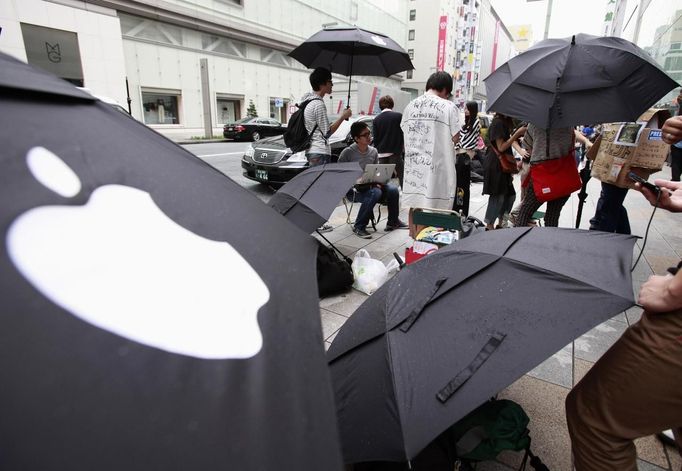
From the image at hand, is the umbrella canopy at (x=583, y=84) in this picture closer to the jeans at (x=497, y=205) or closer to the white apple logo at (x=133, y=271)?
the jeans at (x=497, y=205)

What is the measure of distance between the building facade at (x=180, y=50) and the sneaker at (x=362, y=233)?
13421 millimetres

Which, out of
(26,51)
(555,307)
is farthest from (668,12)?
(26,51)

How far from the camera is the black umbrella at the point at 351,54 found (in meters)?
5.43

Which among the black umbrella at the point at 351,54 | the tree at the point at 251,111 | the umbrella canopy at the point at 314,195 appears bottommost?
the umbrella canopy at the point at 314,195

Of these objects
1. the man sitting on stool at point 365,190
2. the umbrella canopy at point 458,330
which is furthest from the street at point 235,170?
the umbrella canopy at point 458,330

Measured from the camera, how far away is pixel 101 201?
69cm

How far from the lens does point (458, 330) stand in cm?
137

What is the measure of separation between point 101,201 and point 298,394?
1.60 ft

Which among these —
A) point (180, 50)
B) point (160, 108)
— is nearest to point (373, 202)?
point (160, 108)

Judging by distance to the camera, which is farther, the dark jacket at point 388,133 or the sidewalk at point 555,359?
the dark jacket at point 388,133

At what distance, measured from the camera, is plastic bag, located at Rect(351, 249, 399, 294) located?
381 cm

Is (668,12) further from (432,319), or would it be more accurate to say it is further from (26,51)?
(26,51)

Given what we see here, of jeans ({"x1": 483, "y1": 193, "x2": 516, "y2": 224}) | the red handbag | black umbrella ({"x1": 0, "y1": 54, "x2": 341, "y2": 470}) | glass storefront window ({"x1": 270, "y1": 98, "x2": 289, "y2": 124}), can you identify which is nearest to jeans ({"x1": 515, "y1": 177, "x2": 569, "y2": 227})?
the red handbag

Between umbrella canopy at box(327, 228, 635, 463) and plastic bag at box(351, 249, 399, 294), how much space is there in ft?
6.66
